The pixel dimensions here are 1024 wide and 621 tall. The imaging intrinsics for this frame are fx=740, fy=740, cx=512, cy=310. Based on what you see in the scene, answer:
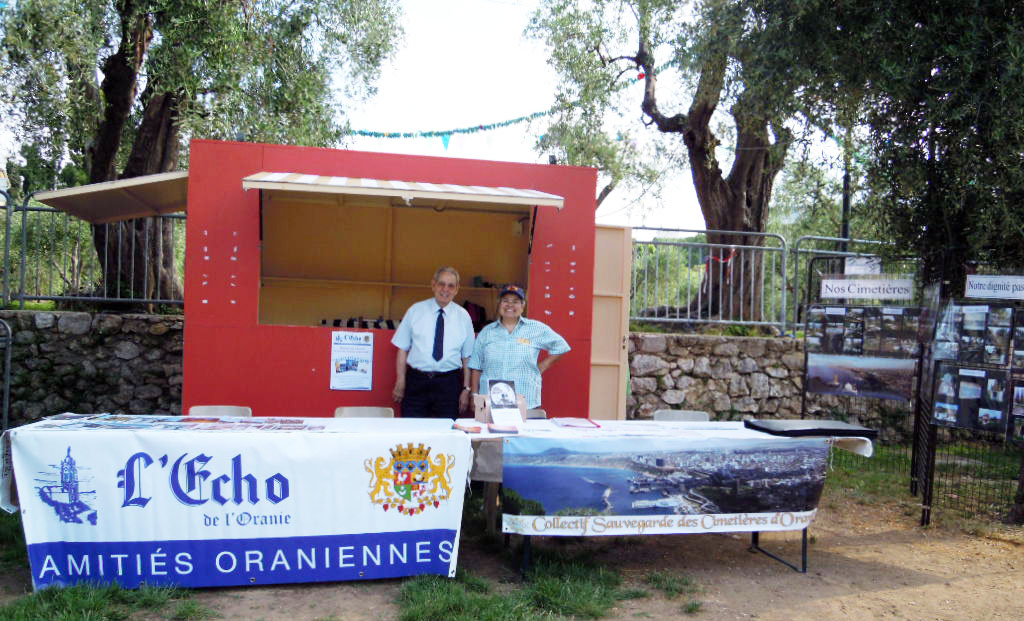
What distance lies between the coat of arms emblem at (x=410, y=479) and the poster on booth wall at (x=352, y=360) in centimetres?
209

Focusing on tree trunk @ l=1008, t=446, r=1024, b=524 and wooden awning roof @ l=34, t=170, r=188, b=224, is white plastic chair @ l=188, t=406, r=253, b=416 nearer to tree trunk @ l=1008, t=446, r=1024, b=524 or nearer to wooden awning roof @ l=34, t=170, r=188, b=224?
wooden awning roof @ l=34, t=170, r=188, b=224

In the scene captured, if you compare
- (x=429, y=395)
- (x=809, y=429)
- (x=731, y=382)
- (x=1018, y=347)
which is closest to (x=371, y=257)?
(x=429, y=395)

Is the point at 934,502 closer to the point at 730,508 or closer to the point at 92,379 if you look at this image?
the point at 730,508

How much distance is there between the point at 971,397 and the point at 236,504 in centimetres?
461

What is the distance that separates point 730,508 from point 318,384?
3073mm

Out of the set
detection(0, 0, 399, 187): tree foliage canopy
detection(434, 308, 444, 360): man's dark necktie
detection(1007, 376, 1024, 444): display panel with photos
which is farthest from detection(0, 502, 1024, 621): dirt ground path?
detection(0, 0, 399, 187): tree foliage canopy

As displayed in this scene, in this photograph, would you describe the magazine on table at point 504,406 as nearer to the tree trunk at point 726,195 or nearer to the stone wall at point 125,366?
the stone wall at point 125,366

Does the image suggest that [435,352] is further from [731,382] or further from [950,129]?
[731,382]

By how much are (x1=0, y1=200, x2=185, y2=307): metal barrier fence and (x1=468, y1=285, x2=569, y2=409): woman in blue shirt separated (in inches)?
159

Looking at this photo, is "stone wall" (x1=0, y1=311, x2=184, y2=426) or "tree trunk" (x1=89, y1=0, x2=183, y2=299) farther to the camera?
"tree trunk" (x1=89, y1=0, x2=183, y2=299)

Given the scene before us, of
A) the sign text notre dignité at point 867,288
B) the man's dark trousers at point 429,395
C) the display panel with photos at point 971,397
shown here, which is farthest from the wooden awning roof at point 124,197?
the display panel with photos at point 971,397

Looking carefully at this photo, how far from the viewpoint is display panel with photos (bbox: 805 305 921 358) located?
559cm

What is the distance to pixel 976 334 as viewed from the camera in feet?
16.3

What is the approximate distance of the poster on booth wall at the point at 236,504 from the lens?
3297 millimetres
